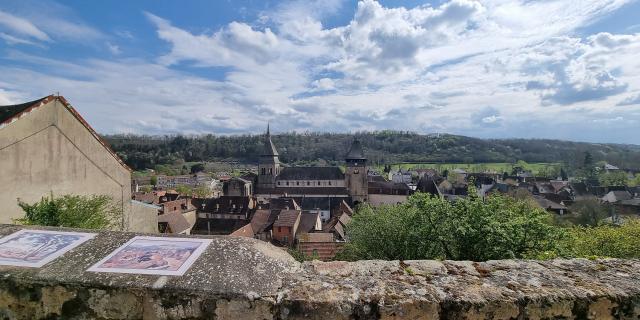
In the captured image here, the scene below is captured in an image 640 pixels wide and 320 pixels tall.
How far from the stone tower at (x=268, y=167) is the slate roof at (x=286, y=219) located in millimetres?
34480

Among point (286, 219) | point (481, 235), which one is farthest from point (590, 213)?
point (481, 235)

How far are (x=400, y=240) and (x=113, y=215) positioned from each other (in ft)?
33.8

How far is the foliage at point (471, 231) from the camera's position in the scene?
31.3ft

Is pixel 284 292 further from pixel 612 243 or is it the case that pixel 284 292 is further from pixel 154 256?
pixel 612 243

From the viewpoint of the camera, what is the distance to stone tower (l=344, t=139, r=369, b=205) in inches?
2598

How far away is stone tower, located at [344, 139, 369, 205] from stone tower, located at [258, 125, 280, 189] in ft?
48.3

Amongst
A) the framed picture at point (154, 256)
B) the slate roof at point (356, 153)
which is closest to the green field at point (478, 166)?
the slate roof at point (356, 153)

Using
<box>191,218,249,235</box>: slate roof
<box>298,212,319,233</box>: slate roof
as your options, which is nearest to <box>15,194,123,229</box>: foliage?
<box>191,218,249,235</box>: slate roof

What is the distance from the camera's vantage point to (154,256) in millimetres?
2969

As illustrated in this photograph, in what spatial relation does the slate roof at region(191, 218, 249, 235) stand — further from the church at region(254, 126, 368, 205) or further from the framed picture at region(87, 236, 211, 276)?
the framed picture at region(87, 236, 211, 276)

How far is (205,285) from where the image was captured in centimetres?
256

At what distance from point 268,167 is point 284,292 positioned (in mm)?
69835

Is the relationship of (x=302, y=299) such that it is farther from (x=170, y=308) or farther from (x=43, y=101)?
(x=43, y=101)

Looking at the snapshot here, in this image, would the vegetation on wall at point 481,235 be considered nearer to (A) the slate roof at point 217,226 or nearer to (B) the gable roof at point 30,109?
(B) the gable roof at point 30,109
